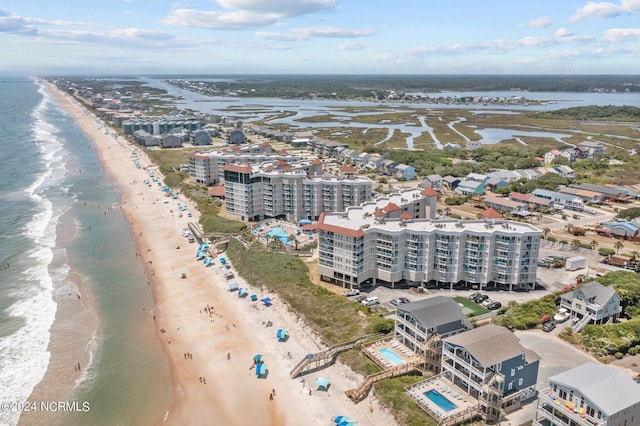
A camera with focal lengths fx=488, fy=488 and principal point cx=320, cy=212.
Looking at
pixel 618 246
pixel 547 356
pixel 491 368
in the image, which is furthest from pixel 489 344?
pixel 618 246

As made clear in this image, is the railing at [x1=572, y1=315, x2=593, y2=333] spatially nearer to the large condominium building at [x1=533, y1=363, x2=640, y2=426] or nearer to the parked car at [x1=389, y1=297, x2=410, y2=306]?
the large condominium building at [x1=533, y1=363, x2=640, y2=426]

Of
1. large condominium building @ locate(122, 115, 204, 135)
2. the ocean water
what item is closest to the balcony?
the ocean water

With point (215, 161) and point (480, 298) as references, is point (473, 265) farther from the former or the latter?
point (215, 161)

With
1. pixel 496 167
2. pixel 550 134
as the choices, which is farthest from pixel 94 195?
pixel 550 134

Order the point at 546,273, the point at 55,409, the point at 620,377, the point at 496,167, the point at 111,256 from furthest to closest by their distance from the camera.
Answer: the point at 496,167 < the point at 111,256 < the point at 546,273 < the point at 55,409 < the point at 620,377

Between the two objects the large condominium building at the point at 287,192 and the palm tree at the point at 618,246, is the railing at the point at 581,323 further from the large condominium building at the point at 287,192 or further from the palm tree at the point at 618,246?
the large condominium building at the point at 287,192

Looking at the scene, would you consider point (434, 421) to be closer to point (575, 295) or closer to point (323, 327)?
point (323, 327)
